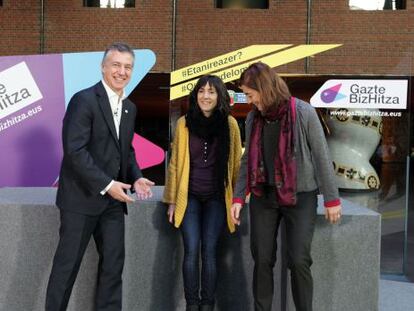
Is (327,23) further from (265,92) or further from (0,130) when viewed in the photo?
(265,92)

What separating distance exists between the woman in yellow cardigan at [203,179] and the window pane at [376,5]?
1049 cm

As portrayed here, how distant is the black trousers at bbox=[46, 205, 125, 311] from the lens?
9.88 ft

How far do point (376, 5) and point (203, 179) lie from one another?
11161 millimetres

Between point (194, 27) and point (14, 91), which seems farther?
point (194, 27)

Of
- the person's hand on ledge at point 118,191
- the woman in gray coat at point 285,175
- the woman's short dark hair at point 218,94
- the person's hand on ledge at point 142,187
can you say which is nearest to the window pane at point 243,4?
the woman's short dark hair at point 218,94

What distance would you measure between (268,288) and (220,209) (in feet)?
1.90

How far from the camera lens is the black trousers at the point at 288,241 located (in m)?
3.11

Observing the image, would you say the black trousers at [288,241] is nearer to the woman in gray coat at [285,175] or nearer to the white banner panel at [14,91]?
the woman in gray coat at [285,175]

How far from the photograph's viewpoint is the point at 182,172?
345 centimetres

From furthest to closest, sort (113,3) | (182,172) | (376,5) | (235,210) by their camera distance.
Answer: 1. (113,3)
2. (376,5)
3. (182,172)
4. (235,210)

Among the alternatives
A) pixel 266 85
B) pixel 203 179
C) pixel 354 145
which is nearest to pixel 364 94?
pixel 354 145

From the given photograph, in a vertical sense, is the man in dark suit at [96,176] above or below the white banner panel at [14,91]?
below

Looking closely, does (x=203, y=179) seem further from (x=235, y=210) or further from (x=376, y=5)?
(x=376, y=5)

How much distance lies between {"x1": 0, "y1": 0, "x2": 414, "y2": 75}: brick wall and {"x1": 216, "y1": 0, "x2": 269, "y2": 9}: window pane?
0.28 meters
